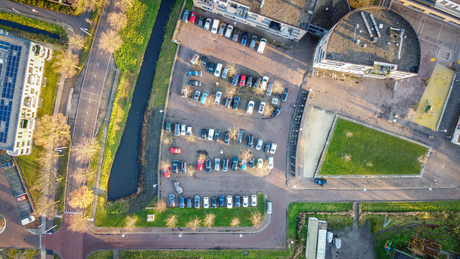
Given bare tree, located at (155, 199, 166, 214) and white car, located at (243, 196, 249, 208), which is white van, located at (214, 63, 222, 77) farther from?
bare tree, located at (155, 199, 166, 214)

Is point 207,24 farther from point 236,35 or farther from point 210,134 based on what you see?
point 210,134

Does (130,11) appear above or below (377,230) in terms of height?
above

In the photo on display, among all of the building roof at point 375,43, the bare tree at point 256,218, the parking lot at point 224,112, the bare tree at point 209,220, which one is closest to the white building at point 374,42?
the building roof at point 375,43

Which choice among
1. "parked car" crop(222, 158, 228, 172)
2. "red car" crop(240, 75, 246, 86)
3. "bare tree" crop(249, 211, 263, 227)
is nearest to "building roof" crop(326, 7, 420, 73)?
"red car" crop(240, 75, 246, 86)

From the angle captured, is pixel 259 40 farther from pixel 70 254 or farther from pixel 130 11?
pixel 70 254

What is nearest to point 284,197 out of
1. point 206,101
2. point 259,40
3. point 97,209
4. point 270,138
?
point 270,138
